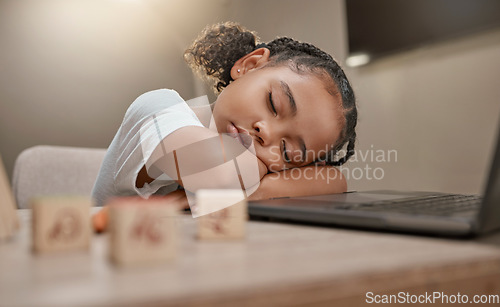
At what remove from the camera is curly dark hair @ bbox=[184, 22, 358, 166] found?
1024 mm

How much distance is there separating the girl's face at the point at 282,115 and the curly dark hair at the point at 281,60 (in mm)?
50

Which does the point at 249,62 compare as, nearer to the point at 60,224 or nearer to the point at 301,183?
the point at 301,183

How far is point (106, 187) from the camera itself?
100 cm

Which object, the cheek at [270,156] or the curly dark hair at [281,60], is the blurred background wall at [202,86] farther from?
the cheek at [270,156]

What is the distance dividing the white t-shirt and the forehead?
23 cm

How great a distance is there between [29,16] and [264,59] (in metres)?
1.72

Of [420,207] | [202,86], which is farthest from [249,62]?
[202,86]

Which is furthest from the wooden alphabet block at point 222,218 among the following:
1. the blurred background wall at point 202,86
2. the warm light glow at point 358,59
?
the warm light glow at point 358,59

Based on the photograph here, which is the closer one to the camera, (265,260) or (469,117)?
(265,260)

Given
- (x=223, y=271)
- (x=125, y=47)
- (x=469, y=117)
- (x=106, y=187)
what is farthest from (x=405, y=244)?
(x=125, y=47)

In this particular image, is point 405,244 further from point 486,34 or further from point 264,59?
point 486,34

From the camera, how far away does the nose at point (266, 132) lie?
868mm

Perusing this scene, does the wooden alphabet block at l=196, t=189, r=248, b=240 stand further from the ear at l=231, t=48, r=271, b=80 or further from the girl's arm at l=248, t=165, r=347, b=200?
the ear at l=231, t=48, r=271, b=80

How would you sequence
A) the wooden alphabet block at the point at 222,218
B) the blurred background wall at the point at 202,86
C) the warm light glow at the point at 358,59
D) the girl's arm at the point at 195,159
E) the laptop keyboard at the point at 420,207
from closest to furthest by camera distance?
the wooden alphabet block at the point at 222,218 < the laptop keyboard at the point at 420,207 < the girl's arm at the point at 195,159 < the blurred background wall at the point at 202,86 < the warm light glow at the point at 358,59
